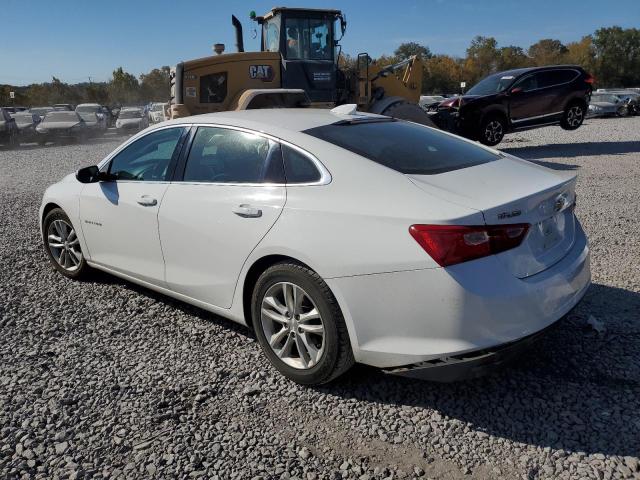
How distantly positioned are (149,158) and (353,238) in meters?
2.18

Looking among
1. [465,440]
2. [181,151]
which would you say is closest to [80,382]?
[181,151]

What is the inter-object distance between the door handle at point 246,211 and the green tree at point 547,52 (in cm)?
8365

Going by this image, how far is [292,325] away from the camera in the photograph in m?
3.15

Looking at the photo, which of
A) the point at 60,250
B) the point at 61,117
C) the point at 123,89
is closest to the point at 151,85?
the point at 123,89

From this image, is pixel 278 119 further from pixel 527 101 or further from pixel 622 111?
pixel 622 111

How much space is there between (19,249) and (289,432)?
4.77 metres

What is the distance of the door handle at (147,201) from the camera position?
3.90 meters

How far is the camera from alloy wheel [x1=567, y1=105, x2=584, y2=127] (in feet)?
47.9

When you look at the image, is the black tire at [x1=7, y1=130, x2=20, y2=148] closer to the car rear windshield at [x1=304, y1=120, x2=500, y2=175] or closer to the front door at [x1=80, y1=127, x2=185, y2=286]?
the front door at [x1=80, y1=127, x2=185, y2=286]

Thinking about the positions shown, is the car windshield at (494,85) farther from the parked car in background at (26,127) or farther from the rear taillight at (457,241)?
the parked car in background at (26,127)

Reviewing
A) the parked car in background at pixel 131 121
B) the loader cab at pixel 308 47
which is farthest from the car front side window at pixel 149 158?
the parked car in background at pixel 131 121

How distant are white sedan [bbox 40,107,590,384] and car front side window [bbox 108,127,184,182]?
18mm

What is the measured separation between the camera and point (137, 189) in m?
4.10

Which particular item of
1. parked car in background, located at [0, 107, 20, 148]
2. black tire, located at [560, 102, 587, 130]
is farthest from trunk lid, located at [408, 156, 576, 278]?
parked car in background, located at [0, 107, 20, 148]
